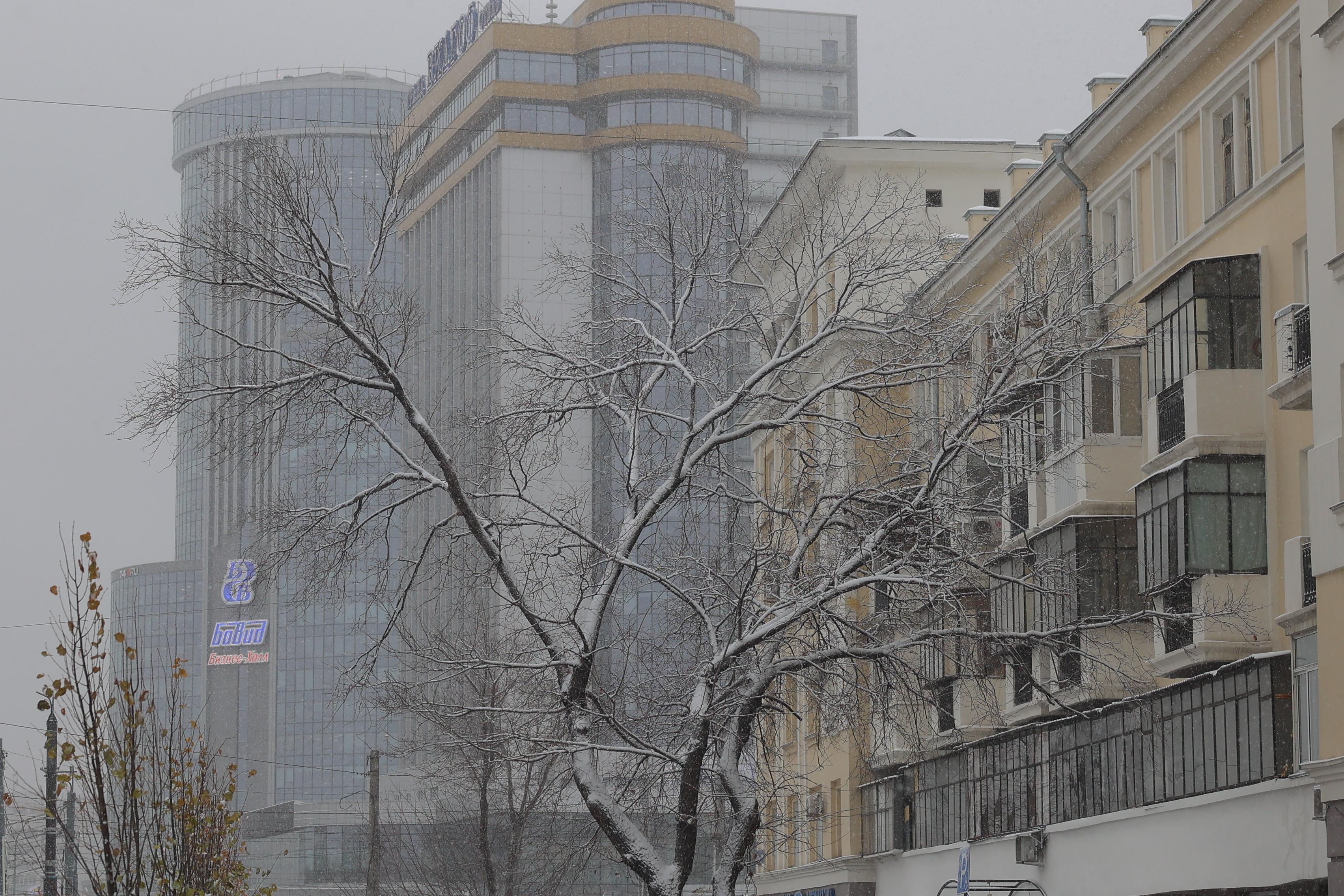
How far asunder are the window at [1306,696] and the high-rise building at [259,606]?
119243 mm

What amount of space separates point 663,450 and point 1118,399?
28.7 feet

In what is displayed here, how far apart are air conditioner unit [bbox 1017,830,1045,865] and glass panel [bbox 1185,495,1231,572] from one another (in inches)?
344

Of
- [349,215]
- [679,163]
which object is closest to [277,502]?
[679,163]

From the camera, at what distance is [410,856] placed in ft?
154

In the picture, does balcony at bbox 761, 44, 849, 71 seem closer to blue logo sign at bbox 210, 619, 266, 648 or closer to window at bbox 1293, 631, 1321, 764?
blue logo sign at bbox 210, 619, 266, 648

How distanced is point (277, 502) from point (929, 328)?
23.7 feet

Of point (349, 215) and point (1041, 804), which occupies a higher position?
point (349, 215)

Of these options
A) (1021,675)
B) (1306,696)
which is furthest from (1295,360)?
(1021,675)

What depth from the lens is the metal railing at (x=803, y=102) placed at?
163 m

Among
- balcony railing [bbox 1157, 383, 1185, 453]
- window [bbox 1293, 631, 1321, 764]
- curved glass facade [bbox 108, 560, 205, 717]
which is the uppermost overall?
curved glass facade [bbox 108, 560, 205, 717]

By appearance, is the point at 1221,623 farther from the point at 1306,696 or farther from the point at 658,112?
the point at 658,112

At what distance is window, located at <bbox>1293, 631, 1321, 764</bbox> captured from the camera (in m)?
21.6

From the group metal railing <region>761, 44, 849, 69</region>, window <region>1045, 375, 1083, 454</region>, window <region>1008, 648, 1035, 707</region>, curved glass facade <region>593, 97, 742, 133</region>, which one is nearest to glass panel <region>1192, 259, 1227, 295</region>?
window <region>1045, 375, 1083, 454</region>

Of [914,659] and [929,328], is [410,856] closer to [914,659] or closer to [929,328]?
[914,659]
